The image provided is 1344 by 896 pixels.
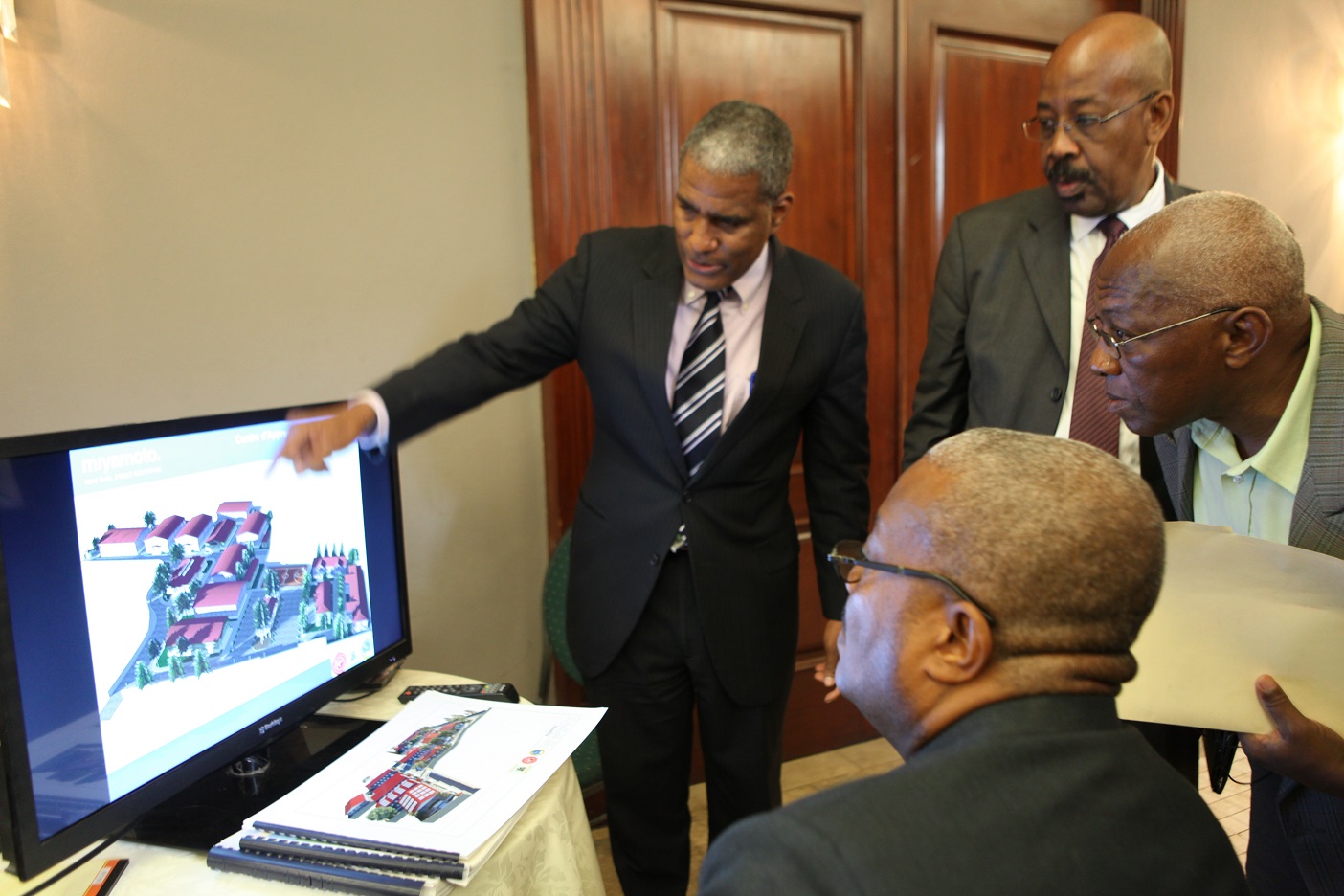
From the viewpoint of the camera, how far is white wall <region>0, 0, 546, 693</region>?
5.69 feet

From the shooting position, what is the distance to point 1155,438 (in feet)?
5.05

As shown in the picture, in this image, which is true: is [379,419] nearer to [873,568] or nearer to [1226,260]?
[873,568]

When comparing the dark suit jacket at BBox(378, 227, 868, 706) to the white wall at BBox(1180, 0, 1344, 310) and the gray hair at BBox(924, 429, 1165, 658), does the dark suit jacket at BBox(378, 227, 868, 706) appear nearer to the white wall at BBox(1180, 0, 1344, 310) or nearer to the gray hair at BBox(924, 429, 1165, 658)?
the gray hair at BBox(924, 429, 1165, 658)

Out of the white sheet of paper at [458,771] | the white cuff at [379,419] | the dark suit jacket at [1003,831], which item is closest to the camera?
the dark suit jacket at [1003,831]

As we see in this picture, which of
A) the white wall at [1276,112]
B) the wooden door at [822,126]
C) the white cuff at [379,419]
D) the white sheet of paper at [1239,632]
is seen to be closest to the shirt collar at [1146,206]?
the white sheet of paper at [1239,632]

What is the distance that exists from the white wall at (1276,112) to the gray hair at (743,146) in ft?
7.63

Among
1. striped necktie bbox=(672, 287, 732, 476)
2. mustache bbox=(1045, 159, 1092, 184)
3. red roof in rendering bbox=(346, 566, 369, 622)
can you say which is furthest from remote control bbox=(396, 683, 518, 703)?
mustache bbox=(1045, 159, 1092, 184)

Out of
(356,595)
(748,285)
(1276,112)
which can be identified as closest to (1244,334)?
(748,285)

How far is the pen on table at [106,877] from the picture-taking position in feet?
3.40

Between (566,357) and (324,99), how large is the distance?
84 cm

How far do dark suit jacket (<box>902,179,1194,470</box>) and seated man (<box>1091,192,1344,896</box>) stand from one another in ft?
1.40

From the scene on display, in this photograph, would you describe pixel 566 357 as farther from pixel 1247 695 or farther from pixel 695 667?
pixel 1247 695

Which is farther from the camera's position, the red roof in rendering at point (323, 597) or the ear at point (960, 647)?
the red roof in rendering at point (323, 597)

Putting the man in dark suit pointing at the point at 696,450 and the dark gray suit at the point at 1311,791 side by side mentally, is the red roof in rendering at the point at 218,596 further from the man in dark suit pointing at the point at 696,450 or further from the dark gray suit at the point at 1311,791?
the dark gray suit at the point at 1311,791
